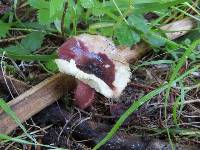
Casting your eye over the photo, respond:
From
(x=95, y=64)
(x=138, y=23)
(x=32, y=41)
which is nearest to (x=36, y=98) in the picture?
(x=95, y=64)

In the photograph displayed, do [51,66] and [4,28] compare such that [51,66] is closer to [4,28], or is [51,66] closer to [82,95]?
[82,95]

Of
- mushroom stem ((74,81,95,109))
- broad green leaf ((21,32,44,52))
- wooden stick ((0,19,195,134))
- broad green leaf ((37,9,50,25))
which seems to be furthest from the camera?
broad green leaf ((21,32,44,52))

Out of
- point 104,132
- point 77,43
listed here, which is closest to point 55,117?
point 104,132

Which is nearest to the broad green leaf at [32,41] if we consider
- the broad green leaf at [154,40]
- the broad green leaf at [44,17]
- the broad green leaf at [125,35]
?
the broad green leaf at [44,17]

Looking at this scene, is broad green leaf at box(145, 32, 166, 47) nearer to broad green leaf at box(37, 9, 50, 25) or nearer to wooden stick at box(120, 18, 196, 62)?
wooden stick at box(120, 18, 196, 62)

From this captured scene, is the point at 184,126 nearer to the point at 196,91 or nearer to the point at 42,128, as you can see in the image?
the point at 196,91

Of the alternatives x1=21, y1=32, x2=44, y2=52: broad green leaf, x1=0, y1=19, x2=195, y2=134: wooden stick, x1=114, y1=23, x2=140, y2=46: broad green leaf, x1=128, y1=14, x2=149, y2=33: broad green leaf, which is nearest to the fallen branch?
x1=0, y1=19, x2=195, y2=134: wooden stick
